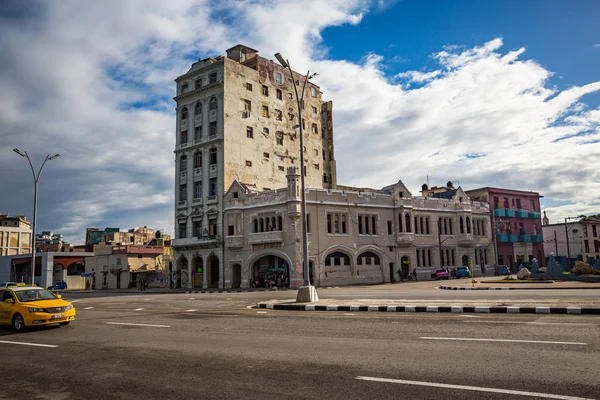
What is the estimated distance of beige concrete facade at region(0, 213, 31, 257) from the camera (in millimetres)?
94438

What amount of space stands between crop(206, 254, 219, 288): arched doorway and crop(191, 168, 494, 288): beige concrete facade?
0.58m

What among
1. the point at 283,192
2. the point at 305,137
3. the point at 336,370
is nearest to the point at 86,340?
the point at 336,370

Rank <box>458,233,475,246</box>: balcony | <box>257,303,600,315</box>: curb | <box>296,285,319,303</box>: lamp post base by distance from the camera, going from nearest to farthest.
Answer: <box>257,303,600,315</box>: curb < <box>296,285,319,303</box>: lamp post base < <box>458,233,475,246</box>: balcony

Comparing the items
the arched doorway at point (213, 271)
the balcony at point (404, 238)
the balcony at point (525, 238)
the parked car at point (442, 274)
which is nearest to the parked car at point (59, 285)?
the arched doorway at point (213, 271)

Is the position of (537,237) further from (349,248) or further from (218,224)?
(218,224)

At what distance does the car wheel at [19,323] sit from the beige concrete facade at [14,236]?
94.9 m

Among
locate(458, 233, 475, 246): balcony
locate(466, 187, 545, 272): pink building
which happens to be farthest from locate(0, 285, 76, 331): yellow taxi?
locate(466, 187, 545, 272): pink building

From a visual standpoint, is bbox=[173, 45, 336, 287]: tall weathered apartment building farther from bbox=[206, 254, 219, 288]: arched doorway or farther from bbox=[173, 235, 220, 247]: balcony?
bbox=[206, 254, 219, 288]: arched doorway

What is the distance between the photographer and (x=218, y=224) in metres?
48.3

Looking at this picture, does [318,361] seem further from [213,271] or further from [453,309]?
[213,271]

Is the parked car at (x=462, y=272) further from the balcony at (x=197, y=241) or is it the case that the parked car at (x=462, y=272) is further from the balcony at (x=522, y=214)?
the balcony at (x=197, y=241)

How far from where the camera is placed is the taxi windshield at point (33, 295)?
562 inches

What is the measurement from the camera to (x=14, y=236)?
97062mm

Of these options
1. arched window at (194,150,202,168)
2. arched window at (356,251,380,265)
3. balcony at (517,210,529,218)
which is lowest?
arched window at (356,251,380,265)
